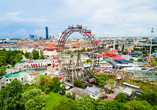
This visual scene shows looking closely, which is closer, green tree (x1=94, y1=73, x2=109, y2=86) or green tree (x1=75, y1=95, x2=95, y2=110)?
green tree (x1=75, y1=95, x2=95, y2=110)

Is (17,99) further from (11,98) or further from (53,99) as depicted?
(53,99)

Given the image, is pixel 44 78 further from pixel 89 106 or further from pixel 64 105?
pixel 89 106

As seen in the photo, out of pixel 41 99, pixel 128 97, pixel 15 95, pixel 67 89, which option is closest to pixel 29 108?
pixel 41 99

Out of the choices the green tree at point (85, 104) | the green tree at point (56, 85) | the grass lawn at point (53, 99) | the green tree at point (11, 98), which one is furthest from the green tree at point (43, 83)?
the green tree at point (85, 104)

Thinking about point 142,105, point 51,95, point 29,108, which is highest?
point 142,105

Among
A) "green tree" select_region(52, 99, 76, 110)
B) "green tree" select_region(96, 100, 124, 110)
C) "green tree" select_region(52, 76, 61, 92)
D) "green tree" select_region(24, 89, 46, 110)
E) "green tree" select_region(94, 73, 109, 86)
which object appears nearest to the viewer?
"green tree" select_region(96, 100, 124, 110)

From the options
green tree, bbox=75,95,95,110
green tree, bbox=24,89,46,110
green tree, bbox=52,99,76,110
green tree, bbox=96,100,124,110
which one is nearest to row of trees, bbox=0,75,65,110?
green tree, bbox=24,89,46,110

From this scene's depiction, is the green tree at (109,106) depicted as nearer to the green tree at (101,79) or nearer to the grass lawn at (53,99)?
the grass lawn at (53,99)

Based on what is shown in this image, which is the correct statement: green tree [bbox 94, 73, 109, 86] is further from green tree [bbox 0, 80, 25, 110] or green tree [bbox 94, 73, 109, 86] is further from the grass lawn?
green tree [bbox 0, 80, 25, 110]

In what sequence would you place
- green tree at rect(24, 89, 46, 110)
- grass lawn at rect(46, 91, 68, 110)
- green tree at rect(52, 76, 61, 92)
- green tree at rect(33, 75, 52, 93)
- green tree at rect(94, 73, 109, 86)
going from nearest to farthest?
green tree at rect(24, 89, 46, 110) → grass lawn at rect(46, 91, 68, 110) → green tree at rect(33, 75, 52, 93) → green tree at rect(52, 76, 61, 92) → green tree at rect(94, 73, 109, 86)
